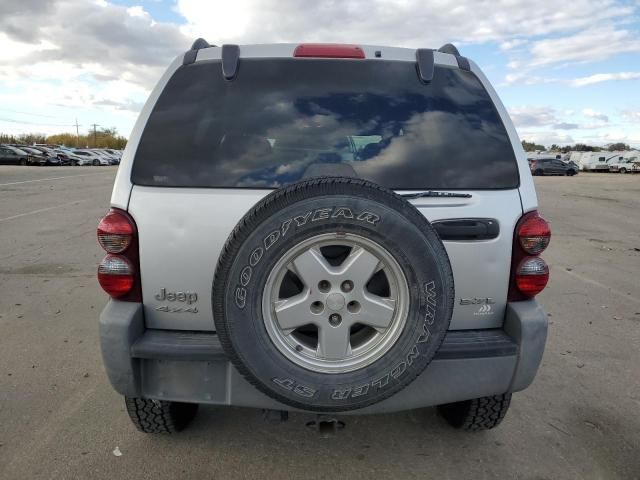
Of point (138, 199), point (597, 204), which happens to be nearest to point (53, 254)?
point (138, 199)

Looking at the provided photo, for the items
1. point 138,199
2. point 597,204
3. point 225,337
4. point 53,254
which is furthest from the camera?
point 597,204

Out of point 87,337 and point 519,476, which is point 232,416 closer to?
point 519,476

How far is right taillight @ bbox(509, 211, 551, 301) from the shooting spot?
2.34 m

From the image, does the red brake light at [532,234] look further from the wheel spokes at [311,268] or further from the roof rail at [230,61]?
the roof rail at [230,61]

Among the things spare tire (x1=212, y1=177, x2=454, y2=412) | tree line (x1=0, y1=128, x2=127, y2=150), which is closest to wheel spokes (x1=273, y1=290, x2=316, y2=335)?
spare tire (x1=212, y1=177, x2=454, y2=412)

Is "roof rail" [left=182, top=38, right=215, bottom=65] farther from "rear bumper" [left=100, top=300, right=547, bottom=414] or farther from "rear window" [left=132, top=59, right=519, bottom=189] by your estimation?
"rear bumper" [left=100, top=300, right=547, bottom=414]

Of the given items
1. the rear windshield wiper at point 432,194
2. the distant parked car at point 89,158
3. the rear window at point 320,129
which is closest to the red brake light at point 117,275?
the rear window at point 320,129

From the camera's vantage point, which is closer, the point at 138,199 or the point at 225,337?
the point at 225,337

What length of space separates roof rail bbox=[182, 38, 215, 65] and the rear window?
59mm

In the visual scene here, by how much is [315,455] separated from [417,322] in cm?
118

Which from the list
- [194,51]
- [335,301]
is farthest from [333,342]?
[194,51]

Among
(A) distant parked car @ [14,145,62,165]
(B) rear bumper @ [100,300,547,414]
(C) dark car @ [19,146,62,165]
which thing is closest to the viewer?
(B) rear bumper @ [100,300,547,414]

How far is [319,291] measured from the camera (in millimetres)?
2006

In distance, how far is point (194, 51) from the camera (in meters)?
2.68
